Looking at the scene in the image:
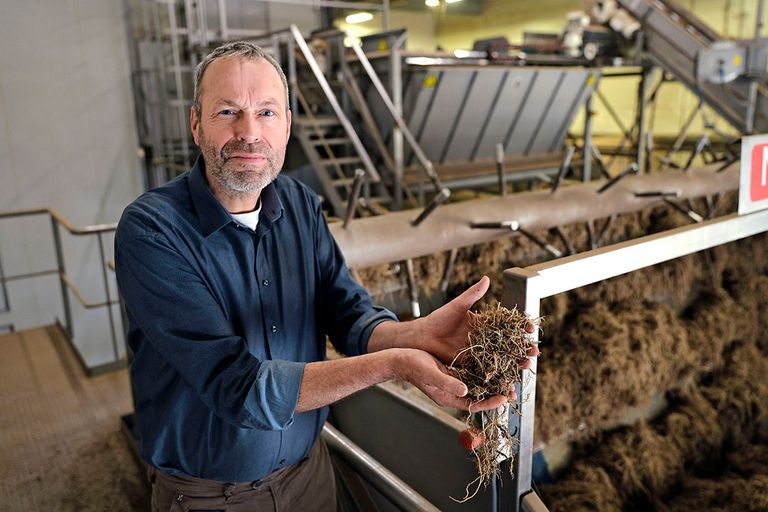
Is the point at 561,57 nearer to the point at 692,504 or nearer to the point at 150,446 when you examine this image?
the point at 692,504

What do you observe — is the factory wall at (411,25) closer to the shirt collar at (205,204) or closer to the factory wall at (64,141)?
the factory wall at (64,141)

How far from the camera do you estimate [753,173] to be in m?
1.73

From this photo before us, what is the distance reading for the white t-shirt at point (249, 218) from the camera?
51.6 inches

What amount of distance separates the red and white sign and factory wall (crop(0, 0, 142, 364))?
584cm

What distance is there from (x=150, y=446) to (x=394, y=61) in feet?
13.9

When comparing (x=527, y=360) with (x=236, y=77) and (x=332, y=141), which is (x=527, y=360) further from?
(x=332, y=141)

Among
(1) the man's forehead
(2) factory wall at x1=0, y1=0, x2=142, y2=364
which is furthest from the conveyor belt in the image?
(1) the man's forehead

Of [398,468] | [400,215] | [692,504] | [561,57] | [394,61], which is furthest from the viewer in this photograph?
[561,57]

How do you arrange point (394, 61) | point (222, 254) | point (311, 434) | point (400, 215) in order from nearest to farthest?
point (222, 254)
point (311, 434)
point (400, 215)
point (394, 61)

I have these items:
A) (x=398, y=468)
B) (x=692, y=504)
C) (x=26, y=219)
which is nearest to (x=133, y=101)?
(x=26, y=219)

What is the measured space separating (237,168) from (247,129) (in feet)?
0.27

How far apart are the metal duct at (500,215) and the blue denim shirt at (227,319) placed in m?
0.95

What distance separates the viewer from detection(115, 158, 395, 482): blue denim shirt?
3.61 feet

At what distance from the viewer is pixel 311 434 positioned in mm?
1460
